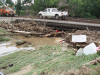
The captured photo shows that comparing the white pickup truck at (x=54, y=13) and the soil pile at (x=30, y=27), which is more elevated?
the white pickup truck at (x=54, y=13)

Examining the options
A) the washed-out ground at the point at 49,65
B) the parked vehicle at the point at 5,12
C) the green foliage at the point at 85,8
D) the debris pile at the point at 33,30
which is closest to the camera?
the washed-out ground at the point at 49,65

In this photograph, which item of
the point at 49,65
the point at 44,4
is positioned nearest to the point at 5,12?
the point at 44,4

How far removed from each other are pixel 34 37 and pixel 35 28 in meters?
1.48

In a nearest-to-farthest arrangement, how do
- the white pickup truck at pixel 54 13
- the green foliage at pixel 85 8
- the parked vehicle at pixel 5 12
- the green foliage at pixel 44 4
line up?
1. the white pickup truck at pixel 54 13
2. the green foliage at pixel 85 8
3. the green foliage at pixel 44 4
4. the parked vehicle at pixel 5 12

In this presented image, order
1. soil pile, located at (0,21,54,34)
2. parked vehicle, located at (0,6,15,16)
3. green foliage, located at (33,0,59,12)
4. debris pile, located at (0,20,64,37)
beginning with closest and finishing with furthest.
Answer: debris pile, located at (0,20,64,37) < soil pile, located at (0,21,54,34) < green foliage, located at (33,0,59,12) < parked vehicle, located at (0,6,15,16)

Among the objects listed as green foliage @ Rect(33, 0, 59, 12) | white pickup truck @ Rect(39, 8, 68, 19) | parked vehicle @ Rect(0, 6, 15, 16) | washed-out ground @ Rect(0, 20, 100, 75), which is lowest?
washed-out ground @ Rect(0, 20, 100, 75)

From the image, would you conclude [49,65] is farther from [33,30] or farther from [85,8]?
[85,8]

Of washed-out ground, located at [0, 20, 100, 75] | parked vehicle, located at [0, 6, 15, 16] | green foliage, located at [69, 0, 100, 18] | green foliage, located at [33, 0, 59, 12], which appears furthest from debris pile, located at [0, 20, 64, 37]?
parked vehicle, located at [0, 6, 15, 16]

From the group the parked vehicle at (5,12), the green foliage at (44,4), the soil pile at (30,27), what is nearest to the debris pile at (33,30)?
the soil pile at (30,27)

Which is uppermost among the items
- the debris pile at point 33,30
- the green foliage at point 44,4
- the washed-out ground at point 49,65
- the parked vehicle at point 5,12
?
the green foliage at point 44,4

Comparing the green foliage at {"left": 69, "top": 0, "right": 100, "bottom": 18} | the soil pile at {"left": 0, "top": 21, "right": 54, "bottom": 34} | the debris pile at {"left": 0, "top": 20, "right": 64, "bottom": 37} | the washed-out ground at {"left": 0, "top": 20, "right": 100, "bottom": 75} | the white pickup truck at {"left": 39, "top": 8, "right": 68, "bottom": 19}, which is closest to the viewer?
the washed-out ground at {"left": 0, "top": 20, "right": 100, "bottom": 75}

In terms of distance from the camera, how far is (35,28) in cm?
1216

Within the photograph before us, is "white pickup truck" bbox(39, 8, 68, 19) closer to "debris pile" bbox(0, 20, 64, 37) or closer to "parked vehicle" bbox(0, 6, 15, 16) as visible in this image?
"debris pile" bbox(0, 20, 64, 37)

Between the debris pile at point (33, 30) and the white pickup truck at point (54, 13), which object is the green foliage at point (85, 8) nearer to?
the white pickup truck at point (54, 13)
